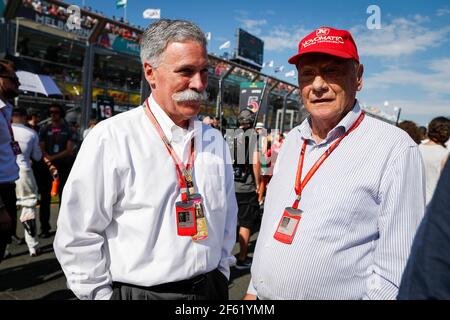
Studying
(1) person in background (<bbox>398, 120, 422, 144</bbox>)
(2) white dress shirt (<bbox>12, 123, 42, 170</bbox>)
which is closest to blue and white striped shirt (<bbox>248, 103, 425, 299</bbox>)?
(2) white dress shirt (<bbox>12, 123, 42, 170</bbox>)

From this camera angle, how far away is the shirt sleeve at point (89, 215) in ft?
4.82

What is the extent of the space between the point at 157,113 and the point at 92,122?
7.41m

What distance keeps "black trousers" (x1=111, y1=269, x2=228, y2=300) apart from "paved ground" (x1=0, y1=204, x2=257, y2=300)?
76.0 inches

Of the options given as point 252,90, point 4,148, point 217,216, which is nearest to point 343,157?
point 217,216

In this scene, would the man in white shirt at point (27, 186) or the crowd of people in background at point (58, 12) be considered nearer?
the man in white shirt at point (27, 186)

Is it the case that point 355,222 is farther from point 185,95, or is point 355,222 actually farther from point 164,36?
point 164,36

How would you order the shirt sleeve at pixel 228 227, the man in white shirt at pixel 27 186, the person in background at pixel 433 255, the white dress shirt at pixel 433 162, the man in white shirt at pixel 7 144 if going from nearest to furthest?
the person in background at pixel 433 255 < the shirt sleeve at pixel 228 227 < the man in white shirt at pixel 7 144 < the white dress shirt at pixel 433 162 < the man in white shirt at pixel 27 186

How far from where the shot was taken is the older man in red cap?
124 cm

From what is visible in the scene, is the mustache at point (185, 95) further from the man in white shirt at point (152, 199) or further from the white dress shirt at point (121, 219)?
the white dress shirt at point (121, 219)

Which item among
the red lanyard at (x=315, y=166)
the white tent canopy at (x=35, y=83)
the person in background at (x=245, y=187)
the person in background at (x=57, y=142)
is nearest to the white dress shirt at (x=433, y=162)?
the person in background at (x=245, y=187)

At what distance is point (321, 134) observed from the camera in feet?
5.32

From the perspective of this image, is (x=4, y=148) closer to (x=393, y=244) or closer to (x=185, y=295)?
(x=185, y=295)

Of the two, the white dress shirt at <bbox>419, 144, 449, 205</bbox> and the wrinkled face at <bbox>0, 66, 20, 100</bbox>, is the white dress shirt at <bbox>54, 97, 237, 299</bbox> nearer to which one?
the wrinkled face at <bbox>0, 66, 20, 100</bbox>
